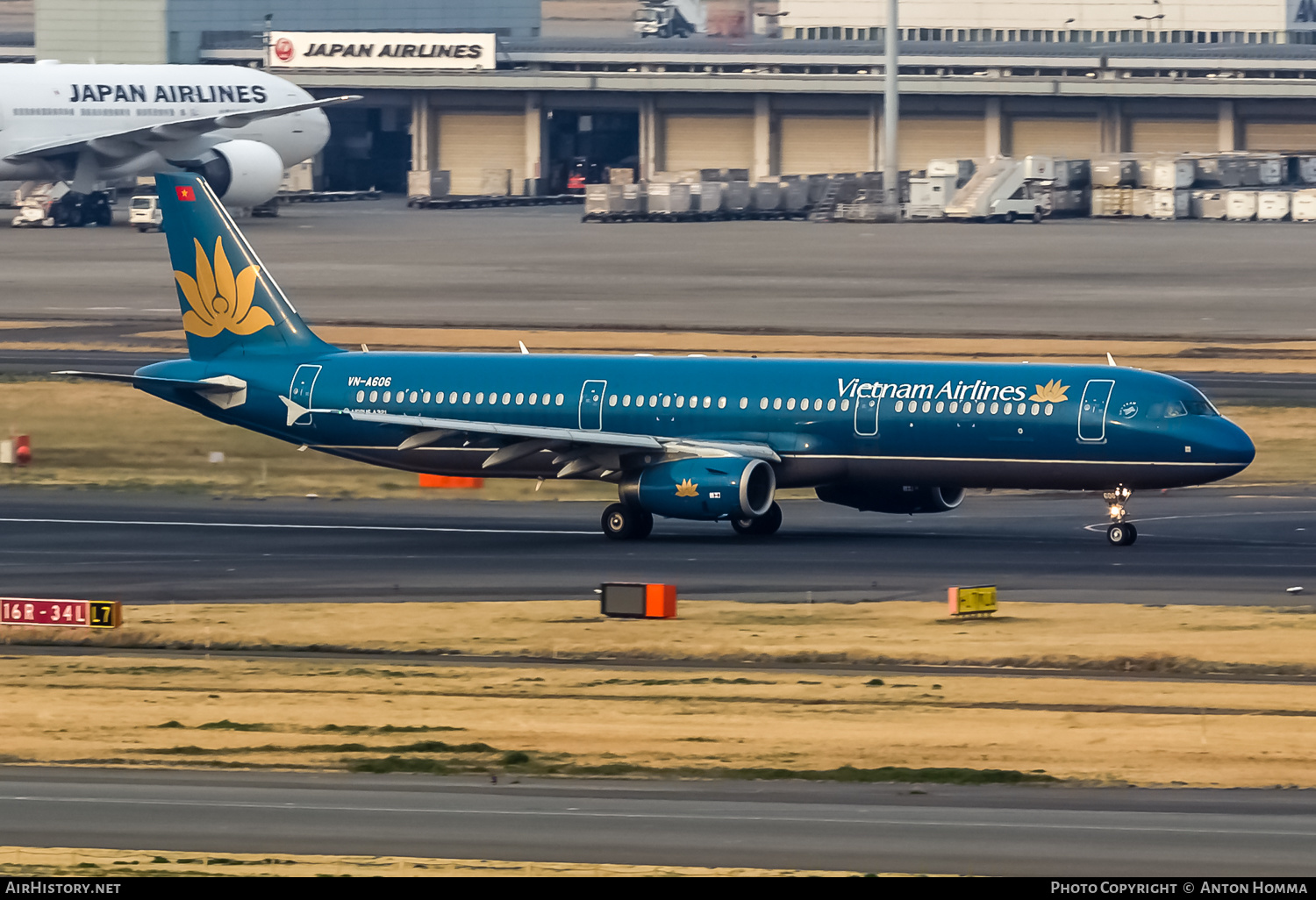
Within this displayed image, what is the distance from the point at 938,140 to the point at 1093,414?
137618mm

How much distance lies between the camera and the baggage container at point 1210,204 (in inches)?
6309

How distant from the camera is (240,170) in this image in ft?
469

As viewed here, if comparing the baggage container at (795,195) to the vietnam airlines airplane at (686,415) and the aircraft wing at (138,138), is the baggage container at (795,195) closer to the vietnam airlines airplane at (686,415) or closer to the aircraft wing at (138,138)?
the aircraft wing at (138,138)

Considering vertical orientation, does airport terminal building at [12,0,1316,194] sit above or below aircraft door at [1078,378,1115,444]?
above

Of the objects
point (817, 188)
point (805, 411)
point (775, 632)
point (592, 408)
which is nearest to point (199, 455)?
point (592, 408)

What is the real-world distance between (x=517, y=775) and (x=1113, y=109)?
159 m

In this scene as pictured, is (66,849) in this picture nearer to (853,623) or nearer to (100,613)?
(100,613)

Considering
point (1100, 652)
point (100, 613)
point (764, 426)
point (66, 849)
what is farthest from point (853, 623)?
point (66, 849)

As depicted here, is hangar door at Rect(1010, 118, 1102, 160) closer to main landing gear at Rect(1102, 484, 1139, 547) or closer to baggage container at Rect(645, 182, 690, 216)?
baggage container at Rect(645, 182, 690, 216)

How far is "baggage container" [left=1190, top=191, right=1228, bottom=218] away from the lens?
160m

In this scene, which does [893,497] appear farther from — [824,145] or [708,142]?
[708,142]

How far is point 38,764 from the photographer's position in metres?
33.4

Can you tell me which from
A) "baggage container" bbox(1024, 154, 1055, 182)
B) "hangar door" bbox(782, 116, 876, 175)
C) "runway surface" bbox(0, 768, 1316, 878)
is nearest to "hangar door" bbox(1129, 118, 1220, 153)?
"hangar door" bbox(782, 116, 876, 175)

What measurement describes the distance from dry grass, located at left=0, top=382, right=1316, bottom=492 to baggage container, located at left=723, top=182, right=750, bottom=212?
93.0m
